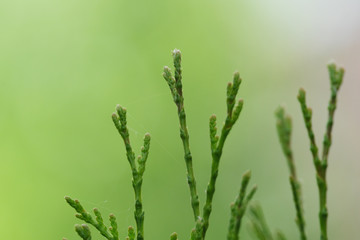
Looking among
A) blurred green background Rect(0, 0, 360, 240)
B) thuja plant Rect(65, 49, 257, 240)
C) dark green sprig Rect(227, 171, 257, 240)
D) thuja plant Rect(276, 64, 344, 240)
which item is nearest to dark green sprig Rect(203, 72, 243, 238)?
thuja plant Rect(65, 49, 257, 240)

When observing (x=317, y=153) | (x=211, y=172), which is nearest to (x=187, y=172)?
(x=211, y=172)

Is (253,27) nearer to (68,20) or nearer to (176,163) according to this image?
(68,20)

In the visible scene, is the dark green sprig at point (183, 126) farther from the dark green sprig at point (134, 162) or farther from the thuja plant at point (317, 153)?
the thuja plant at point (317, 153)

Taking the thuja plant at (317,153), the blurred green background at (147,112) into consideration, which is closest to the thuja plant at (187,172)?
the thuja plant at (317,153)

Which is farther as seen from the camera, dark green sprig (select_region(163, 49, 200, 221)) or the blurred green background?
the blurred green background

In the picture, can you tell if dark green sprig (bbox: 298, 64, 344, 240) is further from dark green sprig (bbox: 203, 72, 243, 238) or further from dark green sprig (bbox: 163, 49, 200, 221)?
dark green sprig (bbox: 163, 49, 200, 221)

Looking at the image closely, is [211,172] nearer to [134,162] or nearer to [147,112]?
[134,162]

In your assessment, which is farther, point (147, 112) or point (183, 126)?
point (147, 112)

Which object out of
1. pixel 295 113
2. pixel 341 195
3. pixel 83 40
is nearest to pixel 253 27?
pixel 295 113
